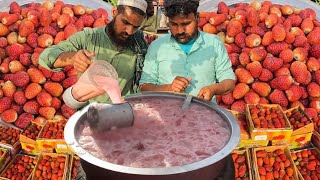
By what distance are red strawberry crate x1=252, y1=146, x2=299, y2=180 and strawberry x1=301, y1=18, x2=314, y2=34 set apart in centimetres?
179

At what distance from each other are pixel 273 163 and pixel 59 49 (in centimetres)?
231

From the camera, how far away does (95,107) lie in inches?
67.2

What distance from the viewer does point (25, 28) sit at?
4531 millimetres

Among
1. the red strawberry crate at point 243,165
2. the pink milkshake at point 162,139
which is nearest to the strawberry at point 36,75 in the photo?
the red strawberry crate at point 243,165

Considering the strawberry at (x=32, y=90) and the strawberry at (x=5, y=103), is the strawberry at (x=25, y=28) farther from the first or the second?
the strawberry at (x=5, y=103)

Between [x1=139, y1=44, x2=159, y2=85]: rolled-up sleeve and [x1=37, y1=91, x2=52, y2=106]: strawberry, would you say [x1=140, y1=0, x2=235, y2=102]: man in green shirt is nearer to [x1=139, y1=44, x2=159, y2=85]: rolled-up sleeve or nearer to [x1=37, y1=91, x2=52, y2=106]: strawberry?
[x1=139, y1=44, x2=159, y2=85]: rolled-up sleeve

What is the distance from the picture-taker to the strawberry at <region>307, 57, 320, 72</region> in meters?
4.32

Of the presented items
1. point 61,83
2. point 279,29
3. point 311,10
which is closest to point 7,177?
point 61,83

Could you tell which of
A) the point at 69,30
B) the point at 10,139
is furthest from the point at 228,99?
the point at 10,139

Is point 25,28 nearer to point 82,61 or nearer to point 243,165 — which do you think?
point 82,61

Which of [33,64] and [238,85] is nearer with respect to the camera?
[238,85]

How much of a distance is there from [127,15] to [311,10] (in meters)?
3.39

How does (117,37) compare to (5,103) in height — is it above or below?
above

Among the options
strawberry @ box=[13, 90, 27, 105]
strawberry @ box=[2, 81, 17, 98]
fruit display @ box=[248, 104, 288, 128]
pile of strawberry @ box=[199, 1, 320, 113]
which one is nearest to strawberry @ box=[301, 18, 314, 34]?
pile of strawberry @ box=[199, 1, 320, 113]
